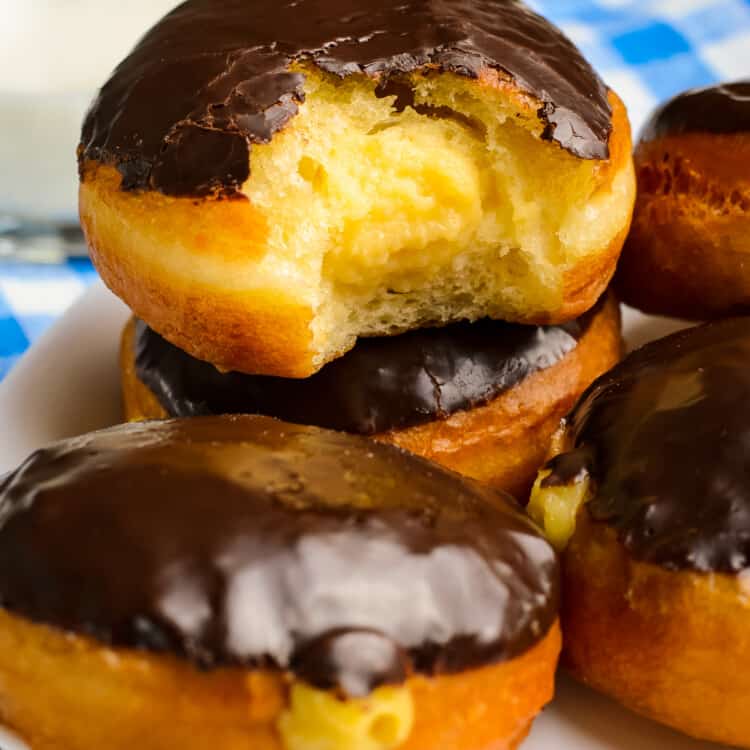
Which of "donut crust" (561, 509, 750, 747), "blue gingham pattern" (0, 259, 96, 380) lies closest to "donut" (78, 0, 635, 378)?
"donut crust" (561, 509, 750, 747)

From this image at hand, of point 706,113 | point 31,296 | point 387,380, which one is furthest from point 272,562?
point 31,296

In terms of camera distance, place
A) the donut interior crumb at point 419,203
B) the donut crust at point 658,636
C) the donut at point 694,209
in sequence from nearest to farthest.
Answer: the donut crust at point 658,636 < the donut interior crumb at point 419,203 < the donut at point 694,209

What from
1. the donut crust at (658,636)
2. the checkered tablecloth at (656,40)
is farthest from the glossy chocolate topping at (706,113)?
the checkered tablecloth at (656,40)

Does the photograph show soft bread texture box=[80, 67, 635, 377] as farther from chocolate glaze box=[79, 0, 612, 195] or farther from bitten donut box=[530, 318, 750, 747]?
bitten donut box=[530, 318, 750, 747]

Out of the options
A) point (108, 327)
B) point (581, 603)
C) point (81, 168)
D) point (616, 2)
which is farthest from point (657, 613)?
point (616, 2)

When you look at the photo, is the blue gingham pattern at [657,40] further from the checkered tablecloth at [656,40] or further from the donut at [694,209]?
the donut at [694,209]

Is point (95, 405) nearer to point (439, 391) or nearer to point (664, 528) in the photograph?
point (439, 391)
